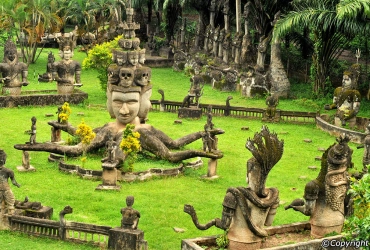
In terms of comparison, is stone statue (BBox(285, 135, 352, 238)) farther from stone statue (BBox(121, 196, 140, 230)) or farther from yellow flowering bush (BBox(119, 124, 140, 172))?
yellow flowering bush (BBox(119, 124, 140, 172))

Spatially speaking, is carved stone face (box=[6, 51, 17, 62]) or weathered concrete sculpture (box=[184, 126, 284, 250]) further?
carved stone face (box=[6, 51, 17, 62])

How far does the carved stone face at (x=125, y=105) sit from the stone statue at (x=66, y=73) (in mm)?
12443

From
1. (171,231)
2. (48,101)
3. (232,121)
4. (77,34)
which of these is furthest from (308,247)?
(77,34)

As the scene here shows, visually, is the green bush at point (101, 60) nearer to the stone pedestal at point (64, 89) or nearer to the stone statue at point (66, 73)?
the stone statue at point (66, 73)

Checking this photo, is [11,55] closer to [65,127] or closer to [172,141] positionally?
[65,127]

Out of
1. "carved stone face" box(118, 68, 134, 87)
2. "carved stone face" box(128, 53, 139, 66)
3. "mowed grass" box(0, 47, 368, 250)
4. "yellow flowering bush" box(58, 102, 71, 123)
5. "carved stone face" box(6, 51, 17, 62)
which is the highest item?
"carved stone face" box(128, 53, 139, 66)

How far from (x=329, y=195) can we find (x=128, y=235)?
4.91 m

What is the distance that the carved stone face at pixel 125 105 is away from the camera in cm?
2908

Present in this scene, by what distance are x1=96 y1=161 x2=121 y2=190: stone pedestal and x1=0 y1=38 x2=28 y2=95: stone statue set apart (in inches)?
585

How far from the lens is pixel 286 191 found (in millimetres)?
26578

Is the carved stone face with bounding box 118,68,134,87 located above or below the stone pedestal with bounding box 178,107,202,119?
above

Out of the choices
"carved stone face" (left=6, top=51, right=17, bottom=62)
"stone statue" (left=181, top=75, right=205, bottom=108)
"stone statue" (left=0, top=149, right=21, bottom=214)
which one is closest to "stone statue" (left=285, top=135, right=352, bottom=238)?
"stone statue" (left=0, top=149, right=21, bottom=214)

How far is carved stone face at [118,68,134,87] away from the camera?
A: 2909cm

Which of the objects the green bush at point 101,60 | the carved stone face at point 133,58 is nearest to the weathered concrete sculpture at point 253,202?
the carved stone face at point 133,58
